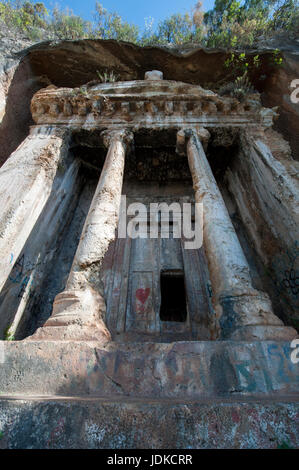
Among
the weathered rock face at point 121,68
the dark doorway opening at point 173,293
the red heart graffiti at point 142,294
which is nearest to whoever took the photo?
the red heart graffiti at point 142,294

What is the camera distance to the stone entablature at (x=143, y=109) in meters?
6.43

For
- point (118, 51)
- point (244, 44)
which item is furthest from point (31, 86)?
point (244, 44)

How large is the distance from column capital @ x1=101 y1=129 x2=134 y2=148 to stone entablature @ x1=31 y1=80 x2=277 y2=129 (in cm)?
30

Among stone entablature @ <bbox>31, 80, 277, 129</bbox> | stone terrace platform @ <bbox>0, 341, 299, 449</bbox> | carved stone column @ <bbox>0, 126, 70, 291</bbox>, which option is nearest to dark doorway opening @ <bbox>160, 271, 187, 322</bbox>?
stone terrace platform @ <bbox>0, 341, 299, 449</bbox>

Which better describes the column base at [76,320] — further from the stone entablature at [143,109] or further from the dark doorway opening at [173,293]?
the stone entablature at [143,109]

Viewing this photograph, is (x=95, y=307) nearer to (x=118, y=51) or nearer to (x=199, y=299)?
(x=199, y=299)

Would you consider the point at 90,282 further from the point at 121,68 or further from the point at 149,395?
the point at 121,68

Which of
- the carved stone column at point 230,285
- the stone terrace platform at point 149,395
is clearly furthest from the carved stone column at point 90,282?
the carved stone column at point 230,285

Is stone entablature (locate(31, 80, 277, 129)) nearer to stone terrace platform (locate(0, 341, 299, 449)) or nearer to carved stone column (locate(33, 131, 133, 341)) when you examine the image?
carved stone column (locate(33, 131, 133, 341))

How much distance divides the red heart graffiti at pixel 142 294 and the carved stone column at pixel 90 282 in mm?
1831

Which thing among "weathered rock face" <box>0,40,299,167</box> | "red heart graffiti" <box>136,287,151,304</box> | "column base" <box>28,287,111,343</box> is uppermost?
"weathered rock face" <box>0,40,299,167</box>

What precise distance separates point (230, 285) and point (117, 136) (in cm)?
465

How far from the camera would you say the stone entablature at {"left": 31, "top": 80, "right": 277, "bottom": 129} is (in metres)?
6.43

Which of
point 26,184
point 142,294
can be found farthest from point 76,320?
point 26,184
